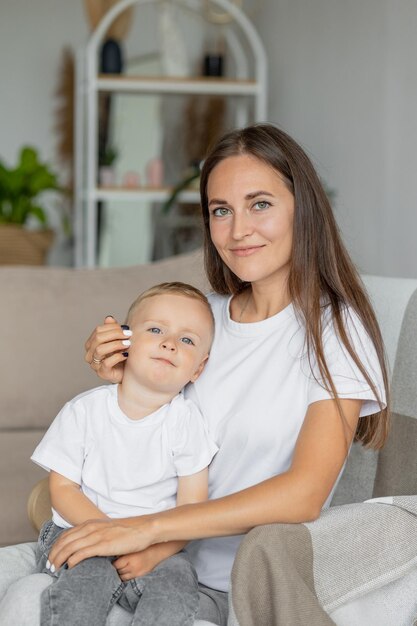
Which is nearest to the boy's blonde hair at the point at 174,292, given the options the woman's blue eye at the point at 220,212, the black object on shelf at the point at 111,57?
the woman's blue eye at the point at 220,212

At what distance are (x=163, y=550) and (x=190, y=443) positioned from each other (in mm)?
185

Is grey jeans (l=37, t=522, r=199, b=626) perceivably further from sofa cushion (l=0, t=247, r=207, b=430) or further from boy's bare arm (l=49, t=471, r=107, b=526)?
sofa cushion (l=0, t=247, r=207, b=430)

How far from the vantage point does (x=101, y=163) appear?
4.74 meters

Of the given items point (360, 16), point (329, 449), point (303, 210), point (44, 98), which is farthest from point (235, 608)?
point (44, 98)

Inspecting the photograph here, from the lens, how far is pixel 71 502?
148 centimetres

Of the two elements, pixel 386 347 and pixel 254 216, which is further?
pixel 386 347

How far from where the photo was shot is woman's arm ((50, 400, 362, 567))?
133 cm

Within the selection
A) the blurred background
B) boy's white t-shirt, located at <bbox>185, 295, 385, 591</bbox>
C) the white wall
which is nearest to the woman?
boy's white t-shirt, located at <bbox>185, 295, 385, 591</bbox>

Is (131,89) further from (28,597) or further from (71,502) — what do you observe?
(28,597)

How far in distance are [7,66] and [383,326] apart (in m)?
5.28

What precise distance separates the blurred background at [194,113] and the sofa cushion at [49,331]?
130 centimetres

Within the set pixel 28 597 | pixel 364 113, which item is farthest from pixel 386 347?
pixel 364 113

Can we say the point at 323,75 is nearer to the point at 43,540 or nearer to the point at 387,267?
the point at 387,267

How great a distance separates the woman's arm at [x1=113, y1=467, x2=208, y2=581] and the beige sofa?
98cm
